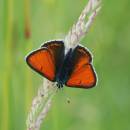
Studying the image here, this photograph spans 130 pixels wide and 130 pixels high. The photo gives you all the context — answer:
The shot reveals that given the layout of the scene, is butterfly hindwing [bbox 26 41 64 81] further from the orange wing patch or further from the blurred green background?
the blurred green background

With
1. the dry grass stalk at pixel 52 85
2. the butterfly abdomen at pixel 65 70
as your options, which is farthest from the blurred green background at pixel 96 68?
the dry grass stalk at pixel 52 85

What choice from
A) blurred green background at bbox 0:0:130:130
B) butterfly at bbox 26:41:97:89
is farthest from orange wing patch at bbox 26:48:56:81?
blurred green background at bbox 0:0:130:130

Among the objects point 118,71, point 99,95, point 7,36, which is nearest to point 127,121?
point 99,95

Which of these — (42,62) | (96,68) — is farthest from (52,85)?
(96,68)

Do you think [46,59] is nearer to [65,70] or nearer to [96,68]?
[65,70]

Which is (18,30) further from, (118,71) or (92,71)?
(92,71)

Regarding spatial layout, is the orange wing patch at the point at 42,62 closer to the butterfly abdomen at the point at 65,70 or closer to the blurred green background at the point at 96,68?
the butterfly abdomen at the point at 65,70
